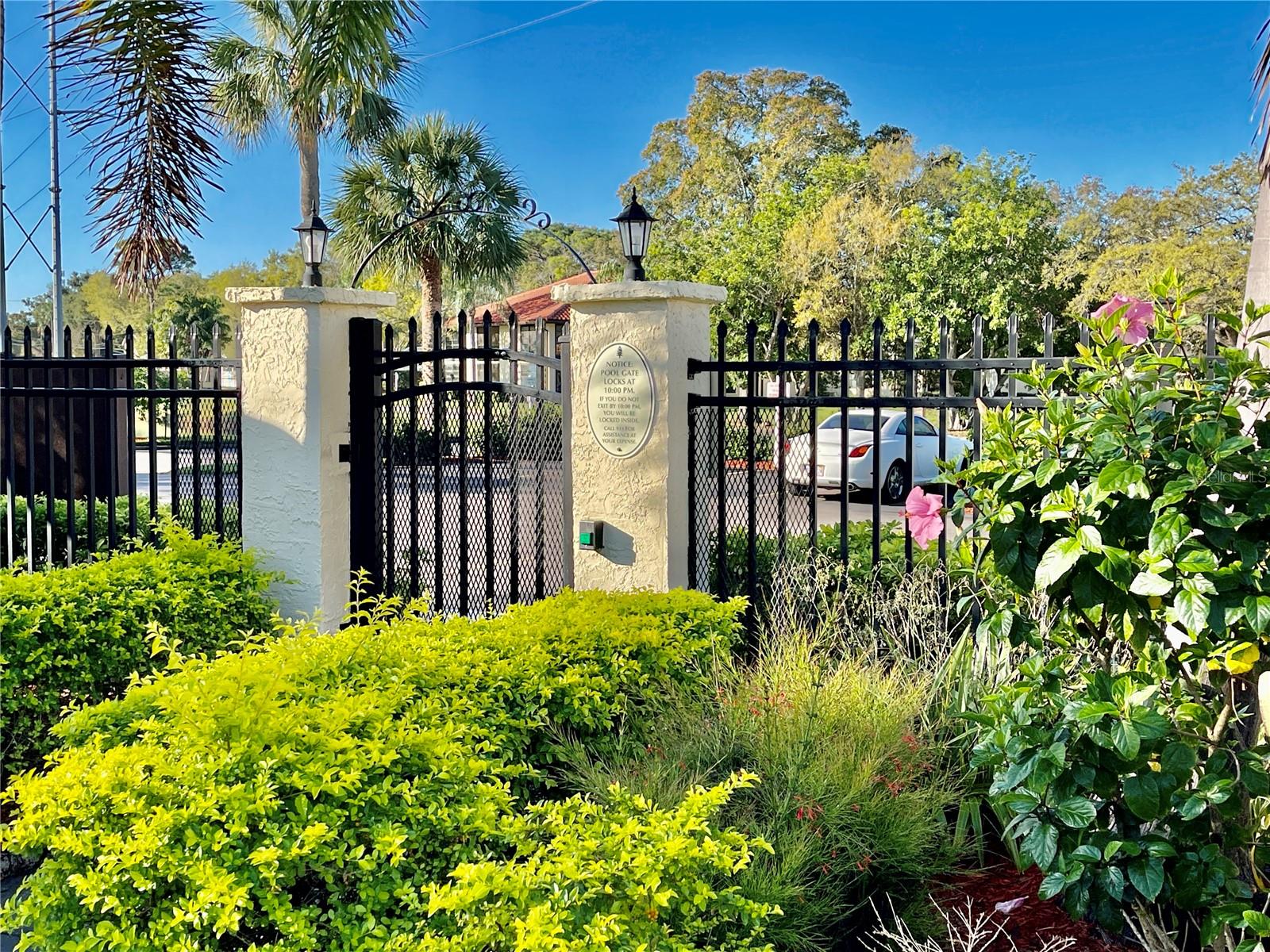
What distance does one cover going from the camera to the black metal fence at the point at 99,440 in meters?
6.14

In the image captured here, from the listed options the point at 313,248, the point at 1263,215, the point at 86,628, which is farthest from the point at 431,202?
the point at 1263,215

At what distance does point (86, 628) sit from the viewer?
15.3 feet

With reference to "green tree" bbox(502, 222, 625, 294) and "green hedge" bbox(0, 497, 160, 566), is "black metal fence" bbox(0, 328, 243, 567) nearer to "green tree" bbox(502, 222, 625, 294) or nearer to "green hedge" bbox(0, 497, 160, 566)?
"green hedge" bbox(0, 497, 160, 566)

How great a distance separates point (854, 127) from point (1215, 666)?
4140 cm

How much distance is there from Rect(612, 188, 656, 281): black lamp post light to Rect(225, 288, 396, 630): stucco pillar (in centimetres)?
152

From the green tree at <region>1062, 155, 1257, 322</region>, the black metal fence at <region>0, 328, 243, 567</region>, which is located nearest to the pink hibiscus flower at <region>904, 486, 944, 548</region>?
the black metal fence at <region>0, 328, 243, 567</region>

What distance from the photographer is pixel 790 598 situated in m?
4.66

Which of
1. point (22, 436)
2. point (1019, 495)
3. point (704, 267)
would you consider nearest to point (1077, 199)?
point (704, 267)

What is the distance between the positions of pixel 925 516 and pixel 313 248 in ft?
13.2

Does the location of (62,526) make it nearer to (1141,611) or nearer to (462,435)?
(462,435)

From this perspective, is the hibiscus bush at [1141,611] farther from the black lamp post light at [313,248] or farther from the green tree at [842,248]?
the green tree at [842,248]

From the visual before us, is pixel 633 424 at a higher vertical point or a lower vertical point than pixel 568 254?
lower

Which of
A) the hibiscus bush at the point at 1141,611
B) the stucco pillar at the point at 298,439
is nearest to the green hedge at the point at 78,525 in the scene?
the stucco pillar at the point at 298,439

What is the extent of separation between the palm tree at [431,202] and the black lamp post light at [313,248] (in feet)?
58.2
